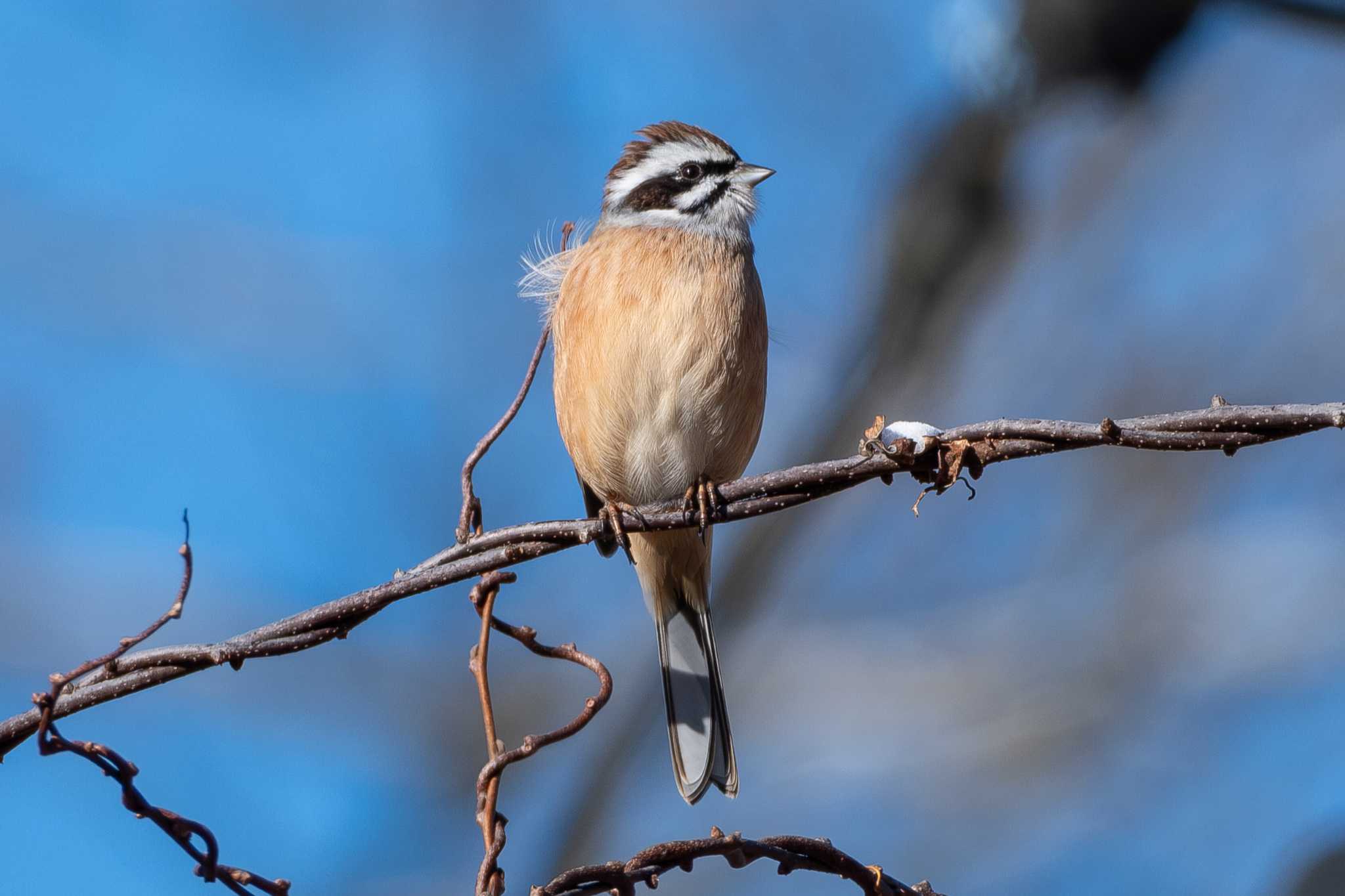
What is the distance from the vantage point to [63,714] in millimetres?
2322

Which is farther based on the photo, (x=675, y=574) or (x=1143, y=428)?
(x=675, y=574)

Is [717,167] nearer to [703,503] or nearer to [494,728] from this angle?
[703,503]

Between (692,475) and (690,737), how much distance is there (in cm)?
79

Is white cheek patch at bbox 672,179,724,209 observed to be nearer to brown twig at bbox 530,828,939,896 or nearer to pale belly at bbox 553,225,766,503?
pale belly at bbox 553,225,766,503

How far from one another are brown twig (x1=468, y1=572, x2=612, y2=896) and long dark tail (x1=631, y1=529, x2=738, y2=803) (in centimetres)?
154

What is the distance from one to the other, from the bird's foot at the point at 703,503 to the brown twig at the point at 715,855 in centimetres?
70

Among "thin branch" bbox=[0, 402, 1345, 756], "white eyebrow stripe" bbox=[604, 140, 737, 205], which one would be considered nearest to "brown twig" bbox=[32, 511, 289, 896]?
"thin branch" bbox=[0, 402, 1345, 756]

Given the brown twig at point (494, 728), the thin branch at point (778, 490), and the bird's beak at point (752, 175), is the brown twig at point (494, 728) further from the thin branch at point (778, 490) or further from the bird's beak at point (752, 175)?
the bird's beak at point (752, 175)

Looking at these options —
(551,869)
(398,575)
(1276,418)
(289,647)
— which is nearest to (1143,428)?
(1276,418)

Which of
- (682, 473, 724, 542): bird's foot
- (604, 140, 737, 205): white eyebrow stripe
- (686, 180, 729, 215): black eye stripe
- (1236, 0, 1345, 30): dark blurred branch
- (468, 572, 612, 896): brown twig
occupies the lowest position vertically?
(468, 572, 612, 896): brown twig

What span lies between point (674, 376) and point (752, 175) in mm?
1010

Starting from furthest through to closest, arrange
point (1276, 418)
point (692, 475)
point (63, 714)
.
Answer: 1. point (692, 475)
2. point (63, 714)
3. point (1276, 418)

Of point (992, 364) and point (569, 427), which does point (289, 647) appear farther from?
point (992, 364)

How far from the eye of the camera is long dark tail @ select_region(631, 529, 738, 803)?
4094 millimetres
